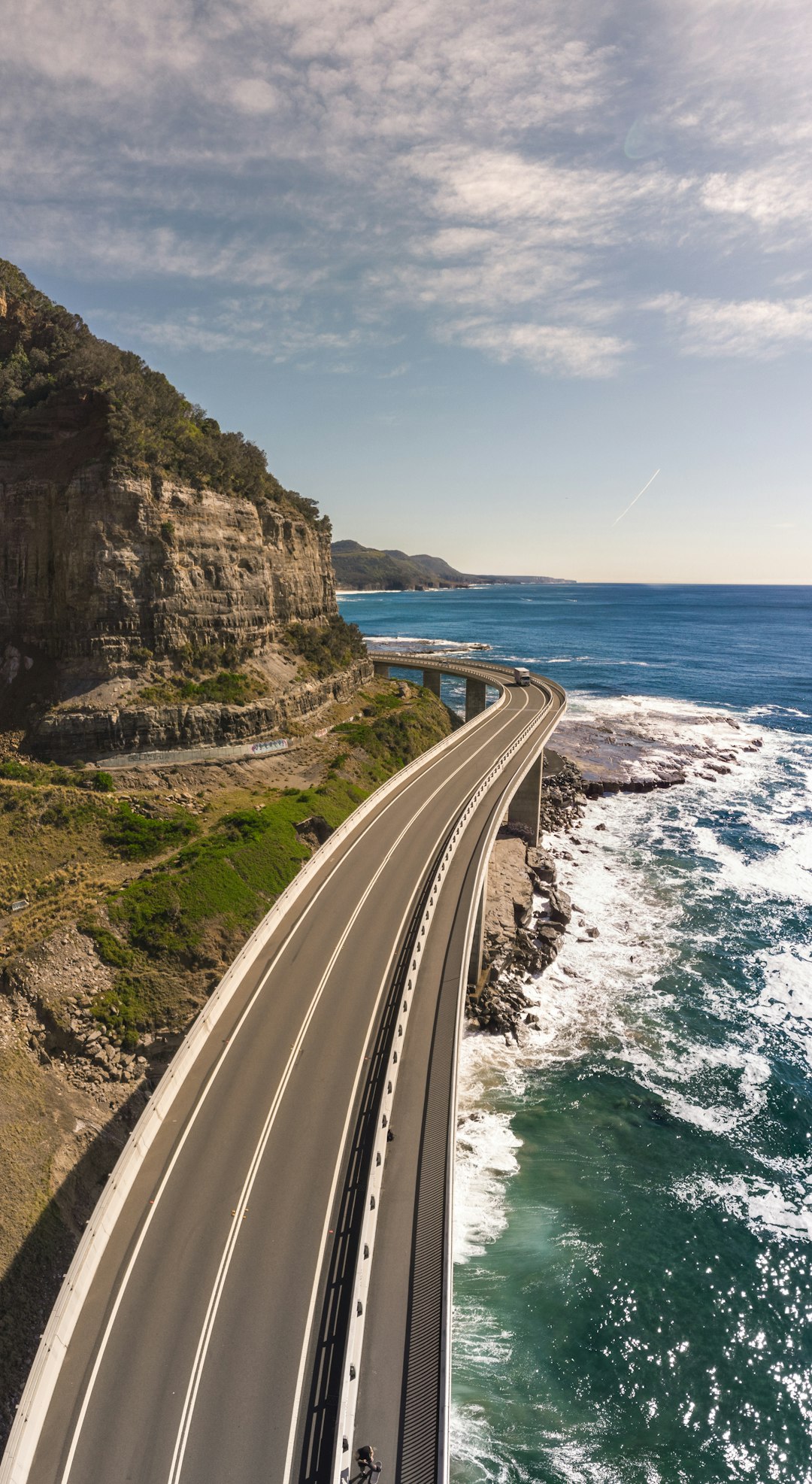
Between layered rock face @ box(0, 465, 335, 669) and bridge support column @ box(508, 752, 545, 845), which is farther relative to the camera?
bridge support column @ box(508, 752, 545, 845)

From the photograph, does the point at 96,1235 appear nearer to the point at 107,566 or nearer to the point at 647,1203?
the point at 647,1203

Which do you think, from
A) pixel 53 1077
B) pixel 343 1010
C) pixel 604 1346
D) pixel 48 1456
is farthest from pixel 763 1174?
pixel 53 1077

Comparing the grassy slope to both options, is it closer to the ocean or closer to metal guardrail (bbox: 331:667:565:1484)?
metal guardrail (bbox: 331:667:565:1484)

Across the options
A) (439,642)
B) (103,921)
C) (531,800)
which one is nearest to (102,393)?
(103,921)

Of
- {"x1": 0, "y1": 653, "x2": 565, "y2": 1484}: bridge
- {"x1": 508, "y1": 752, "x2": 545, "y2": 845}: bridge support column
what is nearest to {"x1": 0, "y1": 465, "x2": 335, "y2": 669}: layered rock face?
{"x1": 508, "y1": 752, "x2": 545, "y2": 845}: bridge support column

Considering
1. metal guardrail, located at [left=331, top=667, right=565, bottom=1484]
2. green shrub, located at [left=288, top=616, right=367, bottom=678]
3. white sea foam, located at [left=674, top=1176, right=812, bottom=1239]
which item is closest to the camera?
metal guardrail, located at [left=331, top=667, right=565, bottom=1484]

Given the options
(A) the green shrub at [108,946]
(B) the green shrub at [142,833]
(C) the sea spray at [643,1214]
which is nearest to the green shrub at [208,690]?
(B) the green shrub at [142,833]
